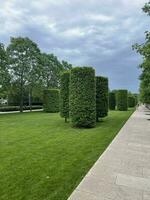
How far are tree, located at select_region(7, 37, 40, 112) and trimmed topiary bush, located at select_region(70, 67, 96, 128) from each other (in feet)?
57.2

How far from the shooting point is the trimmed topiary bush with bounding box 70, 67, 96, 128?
11.7m

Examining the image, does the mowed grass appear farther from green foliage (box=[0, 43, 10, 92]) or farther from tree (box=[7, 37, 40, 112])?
tree (box=[7, 37, 40, 112])

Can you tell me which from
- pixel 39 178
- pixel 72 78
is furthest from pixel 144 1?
pixel 39 178

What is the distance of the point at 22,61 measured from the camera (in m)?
28.0

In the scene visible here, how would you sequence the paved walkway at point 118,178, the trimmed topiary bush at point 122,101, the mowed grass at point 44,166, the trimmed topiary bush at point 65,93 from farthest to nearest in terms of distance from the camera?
1. the trimmed topiary bush at point 122,101
2. the trimmed topiary bush at point 65,93
3. the mowed grass at point 44,166
4. the paved walkway at point 118,178

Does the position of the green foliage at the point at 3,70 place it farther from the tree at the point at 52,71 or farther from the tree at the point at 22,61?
the tree at the point at 52,71

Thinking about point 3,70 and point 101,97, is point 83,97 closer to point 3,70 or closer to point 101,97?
point 101,97

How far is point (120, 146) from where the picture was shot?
7.20 meters

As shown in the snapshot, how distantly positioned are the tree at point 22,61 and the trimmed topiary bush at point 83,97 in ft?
57.2

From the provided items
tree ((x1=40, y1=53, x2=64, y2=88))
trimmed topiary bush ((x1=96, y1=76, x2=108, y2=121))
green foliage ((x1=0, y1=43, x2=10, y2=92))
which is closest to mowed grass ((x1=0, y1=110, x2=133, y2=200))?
trimmed topiary bush ((x1=96, y1=76, x2=108, y2=121))

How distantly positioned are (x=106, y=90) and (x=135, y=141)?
732 centimetres

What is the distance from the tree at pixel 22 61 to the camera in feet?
90.8

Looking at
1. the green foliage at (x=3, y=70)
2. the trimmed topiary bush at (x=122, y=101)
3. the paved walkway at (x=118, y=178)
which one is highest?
the green foliage at (x=3, y=70)

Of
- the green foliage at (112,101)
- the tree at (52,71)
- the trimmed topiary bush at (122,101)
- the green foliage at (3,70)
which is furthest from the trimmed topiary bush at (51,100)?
the tree at (52,71)
